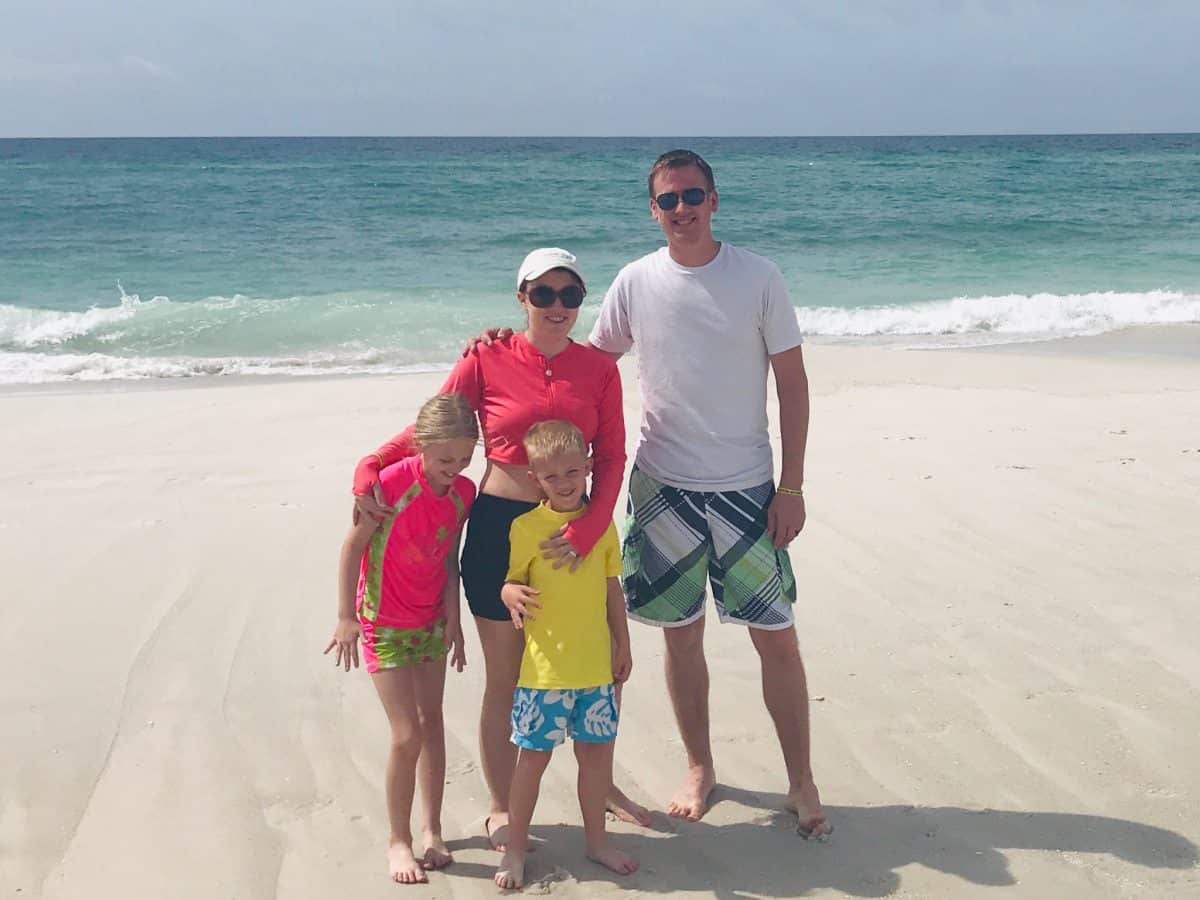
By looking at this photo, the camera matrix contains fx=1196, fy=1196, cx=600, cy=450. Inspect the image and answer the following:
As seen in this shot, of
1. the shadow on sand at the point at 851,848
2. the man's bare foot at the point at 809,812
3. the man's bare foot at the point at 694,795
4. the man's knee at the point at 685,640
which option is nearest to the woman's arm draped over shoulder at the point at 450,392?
the man's knee at the point at 685,640

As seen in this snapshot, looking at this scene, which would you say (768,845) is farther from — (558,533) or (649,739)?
(558,533)

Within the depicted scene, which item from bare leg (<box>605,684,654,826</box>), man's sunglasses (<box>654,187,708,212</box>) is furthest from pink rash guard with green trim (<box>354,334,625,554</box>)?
bare leg (<box>605,684,654,826</box>)

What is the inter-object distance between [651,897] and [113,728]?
202 cm

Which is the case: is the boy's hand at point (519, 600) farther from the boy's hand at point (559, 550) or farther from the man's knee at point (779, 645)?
the man's knee at point (779, 645)

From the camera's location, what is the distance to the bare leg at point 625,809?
357cm

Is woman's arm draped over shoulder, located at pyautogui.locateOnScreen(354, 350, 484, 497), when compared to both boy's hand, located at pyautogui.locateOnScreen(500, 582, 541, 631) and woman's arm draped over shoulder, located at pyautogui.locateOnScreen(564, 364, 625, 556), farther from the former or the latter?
boy's hand, located at pyautogui.locateOnScreen(500, 582, 541, 631)

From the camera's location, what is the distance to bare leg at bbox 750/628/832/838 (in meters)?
3.52

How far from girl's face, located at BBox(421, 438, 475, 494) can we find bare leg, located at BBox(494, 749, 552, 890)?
0.75 metres

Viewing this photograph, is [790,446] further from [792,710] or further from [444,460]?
[444,460]

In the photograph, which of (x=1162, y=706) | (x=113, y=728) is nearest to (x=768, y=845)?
(x=1162, y=706)

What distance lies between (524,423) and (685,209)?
783mm

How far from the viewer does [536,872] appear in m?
3.28

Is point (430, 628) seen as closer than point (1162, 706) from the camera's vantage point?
Yes

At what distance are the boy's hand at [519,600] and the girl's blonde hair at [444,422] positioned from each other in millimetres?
413
